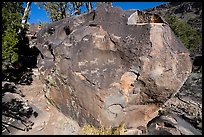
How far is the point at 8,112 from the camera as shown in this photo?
398 inches

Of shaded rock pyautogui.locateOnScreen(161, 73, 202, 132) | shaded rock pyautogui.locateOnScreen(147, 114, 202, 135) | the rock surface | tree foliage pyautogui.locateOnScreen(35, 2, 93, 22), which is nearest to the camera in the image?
shaded rock pyautogui.locateOnScreen(147, 114, 202, 135)

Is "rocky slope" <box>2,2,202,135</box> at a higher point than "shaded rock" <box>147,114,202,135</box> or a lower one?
higher

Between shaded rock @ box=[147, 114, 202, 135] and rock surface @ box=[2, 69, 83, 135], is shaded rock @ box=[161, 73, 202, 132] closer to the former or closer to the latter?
shaded rock @ box=[147, 114, 202, 135]

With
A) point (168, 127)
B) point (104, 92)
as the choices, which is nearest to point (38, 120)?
point (104, 92)

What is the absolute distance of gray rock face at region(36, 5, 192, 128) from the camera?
8952 millimetres

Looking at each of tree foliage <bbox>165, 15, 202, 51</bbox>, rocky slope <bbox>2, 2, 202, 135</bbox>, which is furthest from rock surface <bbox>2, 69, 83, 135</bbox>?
tree foliage <bbox>165, 15, 202, 51</bbox>

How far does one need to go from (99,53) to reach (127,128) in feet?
10.6

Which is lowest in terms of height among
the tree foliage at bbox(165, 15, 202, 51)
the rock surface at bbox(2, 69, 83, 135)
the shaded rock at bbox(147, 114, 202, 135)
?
the shaded rock at bbox(147, 114, 202, 135)

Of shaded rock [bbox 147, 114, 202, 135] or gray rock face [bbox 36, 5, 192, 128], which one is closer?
shaded rock [bbox 147, 114, 202, 135]

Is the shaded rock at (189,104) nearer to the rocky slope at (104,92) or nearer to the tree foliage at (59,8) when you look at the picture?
Result: the rocky slope at (104,92)

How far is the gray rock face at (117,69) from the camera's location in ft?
29.4

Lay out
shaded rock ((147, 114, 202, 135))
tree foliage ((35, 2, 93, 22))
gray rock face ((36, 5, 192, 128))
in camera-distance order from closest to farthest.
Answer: shaded rock ((147, 114, 202, 135))
gray rock face ((36, 5, 192, 128))
tree foliage ((35, 2, 93, 22))

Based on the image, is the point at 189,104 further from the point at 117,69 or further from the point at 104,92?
the point at 104,92

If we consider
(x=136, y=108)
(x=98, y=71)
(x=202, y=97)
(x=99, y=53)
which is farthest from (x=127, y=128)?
(x=202, y=97)
